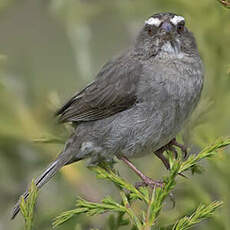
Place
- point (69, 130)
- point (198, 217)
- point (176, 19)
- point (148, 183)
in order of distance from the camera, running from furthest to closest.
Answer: point (69, 130), point (176, 19), point (148, 183), point (198, 217)

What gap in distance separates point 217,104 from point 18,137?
4.86ft

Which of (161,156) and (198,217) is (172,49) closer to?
(161,156)

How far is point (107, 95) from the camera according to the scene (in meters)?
4.70

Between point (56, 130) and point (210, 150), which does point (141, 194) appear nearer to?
point (210, 150)

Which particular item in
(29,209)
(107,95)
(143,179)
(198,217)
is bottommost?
(198,217)

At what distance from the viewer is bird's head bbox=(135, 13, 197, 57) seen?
456 cm

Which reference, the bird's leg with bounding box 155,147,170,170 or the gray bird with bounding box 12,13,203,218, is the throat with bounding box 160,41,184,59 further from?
the bird's leg with bounding box 155,147,170,170

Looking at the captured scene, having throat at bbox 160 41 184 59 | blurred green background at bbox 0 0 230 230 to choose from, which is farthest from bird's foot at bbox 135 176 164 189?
throat at bbox 160 41 184 59

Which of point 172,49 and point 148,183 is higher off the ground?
point 172,49

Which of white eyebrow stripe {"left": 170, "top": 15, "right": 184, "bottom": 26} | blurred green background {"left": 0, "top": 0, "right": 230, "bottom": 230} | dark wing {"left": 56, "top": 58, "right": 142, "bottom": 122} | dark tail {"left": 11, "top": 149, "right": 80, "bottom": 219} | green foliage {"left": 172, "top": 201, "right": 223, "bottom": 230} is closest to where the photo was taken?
green foliage {"left": 172, "top": 201, "right": 223, "bottom": 230}

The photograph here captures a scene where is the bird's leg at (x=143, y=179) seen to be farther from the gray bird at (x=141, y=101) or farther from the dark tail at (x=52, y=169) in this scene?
the dark tail at (x=52, y=169)

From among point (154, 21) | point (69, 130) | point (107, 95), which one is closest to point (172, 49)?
point (154, 21)

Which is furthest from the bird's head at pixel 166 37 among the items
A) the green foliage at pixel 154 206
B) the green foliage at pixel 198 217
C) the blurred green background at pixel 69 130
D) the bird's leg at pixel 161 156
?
the green foliage at pixel 198 217

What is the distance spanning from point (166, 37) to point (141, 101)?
484 millimetres
